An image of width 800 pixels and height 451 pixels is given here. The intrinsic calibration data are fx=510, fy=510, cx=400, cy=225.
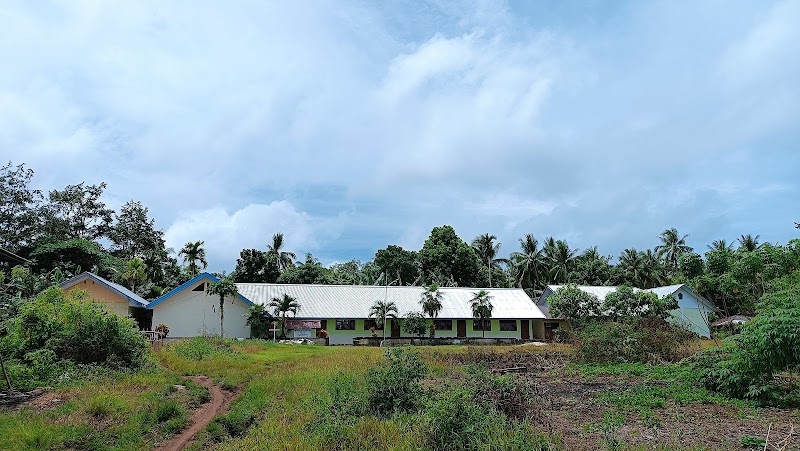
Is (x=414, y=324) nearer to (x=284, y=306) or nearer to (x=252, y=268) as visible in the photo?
(x=284, y=306)

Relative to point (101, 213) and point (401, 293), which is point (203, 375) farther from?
point (101, 213)

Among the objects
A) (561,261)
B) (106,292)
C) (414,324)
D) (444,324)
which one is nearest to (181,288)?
(106,292)

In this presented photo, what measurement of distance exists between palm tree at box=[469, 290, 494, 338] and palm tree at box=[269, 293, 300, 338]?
13758 mm

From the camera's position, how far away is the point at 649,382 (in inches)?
582

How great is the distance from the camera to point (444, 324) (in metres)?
41.8

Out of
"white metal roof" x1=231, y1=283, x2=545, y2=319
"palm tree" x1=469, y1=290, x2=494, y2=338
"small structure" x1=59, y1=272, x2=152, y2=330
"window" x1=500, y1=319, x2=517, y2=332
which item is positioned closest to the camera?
"small structure" x1=59, y1=272, x2=152, y2=330

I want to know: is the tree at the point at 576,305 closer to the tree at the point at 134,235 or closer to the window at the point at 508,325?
the window at the point at 508,325

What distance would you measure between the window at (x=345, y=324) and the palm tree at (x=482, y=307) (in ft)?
31.3

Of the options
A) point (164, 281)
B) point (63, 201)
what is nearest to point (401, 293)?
point (164, 281)

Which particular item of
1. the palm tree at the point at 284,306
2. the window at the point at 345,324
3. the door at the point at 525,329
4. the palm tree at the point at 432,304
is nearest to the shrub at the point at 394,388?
the palm tree at the point at 284,306

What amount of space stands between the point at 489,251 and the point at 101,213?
1676 inches

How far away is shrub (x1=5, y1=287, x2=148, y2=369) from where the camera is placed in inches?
613

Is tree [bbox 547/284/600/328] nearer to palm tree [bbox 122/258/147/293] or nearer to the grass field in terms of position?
the grass field

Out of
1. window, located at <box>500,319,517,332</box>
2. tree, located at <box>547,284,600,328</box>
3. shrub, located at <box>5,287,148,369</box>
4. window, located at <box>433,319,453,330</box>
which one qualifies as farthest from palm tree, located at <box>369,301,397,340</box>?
shrub, located at <box>5,287,148,369</box>
